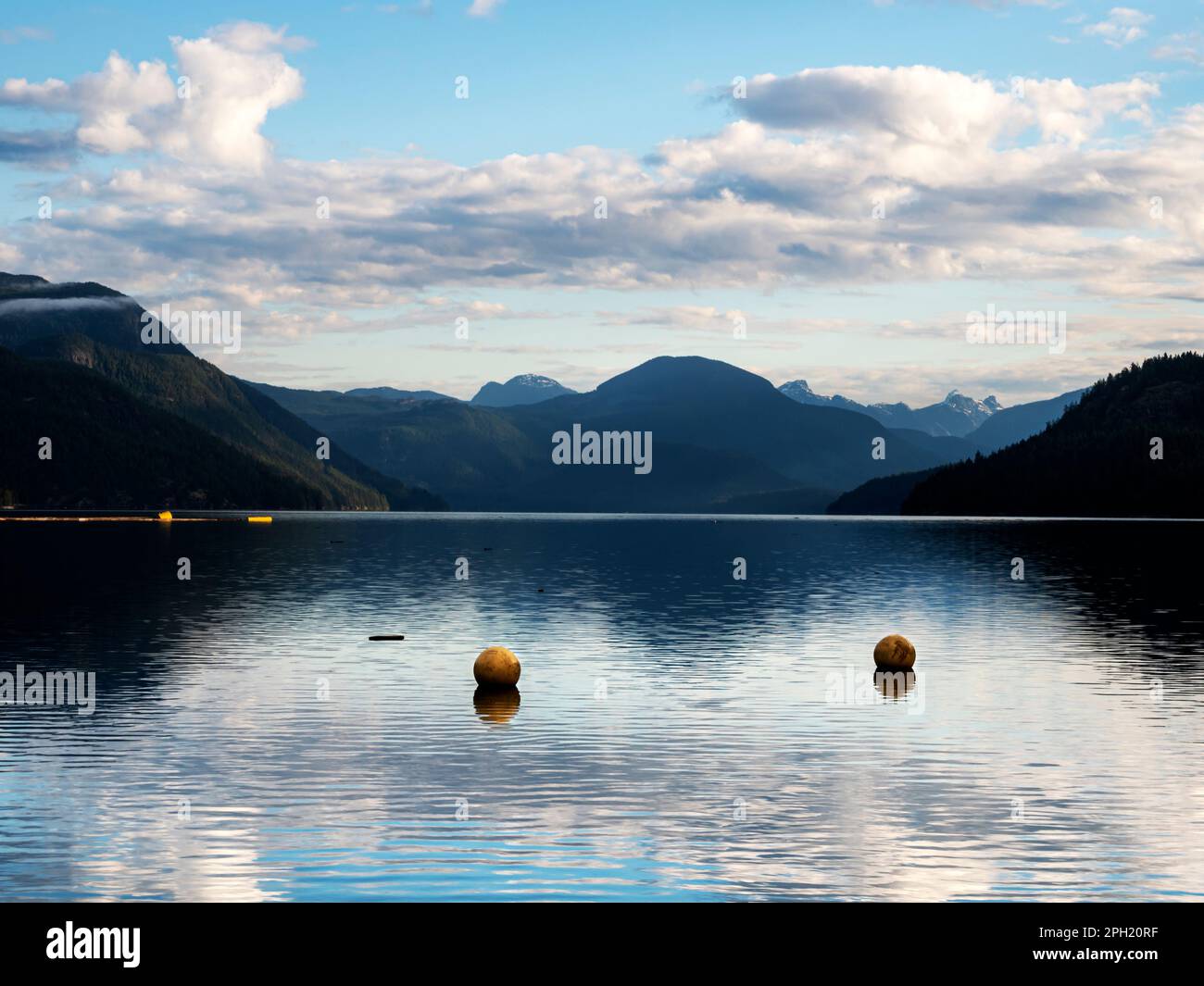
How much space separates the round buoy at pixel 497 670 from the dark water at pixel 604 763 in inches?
42.3

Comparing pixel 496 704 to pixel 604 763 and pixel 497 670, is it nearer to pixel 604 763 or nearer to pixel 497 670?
pixel 497 670

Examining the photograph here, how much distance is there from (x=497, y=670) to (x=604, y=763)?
18.1 meters

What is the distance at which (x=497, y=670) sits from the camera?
63094 millimetres

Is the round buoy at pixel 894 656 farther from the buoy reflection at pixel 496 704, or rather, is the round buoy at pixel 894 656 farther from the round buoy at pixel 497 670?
the buoy reflection at pixel 496 704

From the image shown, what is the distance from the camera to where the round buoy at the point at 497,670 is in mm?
63094

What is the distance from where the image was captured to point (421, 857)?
32188 millimetres

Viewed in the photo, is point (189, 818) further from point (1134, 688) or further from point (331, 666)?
point (1134, 688)

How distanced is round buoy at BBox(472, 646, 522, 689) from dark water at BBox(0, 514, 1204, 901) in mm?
1075

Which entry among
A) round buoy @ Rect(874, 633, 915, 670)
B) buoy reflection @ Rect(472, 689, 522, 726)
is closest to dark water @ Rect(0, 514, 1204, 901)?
buoy reflection @ Rect(472, 689, 522, 726)

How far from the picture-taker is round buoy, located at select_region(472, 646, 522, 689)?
207 ft

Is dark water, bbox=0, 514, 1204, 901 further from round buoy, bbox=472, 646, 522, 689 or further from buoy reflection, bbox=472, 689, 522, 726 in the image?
round buoy, bbox=472, 646, 522, 689

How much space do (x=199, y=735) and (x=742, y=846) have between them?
23928 millimetres

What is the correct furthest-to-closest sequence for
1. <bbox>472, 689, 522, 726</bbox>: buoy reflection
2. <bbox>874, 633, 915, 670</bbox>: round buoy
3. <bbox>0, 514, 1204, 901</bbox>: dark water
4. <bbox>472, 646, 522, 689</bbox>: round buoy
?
<bbox>874, 633, 915, 670</bbox>: round buoy
<bbox>472, 646, 522, 689</bbox>: round buoy
<bbox>472, 689, 522, 726</bbox>: buoy reflection
<bbox>0, 514, 1204, 901</bbox>: dark water

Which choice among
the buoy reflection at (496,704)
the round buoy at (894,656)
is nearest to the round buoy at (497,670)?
the buoy reflection at (496,704)
